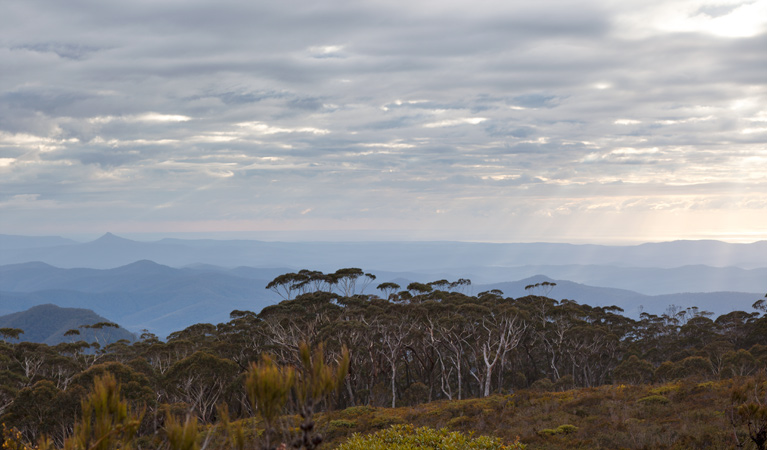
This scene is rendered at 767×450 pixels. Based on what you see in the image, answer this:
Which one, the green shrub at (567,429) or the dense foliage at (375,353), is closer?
the green shrub at (567,429)

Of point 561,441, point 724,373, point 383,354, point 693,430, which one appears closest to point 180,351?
point 383,354

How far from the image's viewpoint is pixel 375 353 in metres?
50.2

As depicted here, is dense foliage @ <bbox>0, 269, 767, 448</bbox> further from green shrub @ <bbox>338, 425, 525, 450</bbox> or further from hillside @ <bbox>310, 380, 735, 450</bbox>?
green shrub @ <bbox>338, 425, 525, 450</bbox>

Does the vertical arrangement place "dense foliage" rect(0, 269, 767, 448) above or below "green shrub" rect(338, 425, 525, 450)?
below

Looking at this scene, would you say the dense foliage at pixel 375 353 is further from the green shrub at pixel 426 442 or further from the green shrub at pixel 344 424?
the green shrub at pixel 426 442

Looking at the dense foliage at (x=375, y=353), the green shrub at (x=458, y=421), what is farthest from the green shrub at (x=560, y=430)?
the dense foliage at (x=375, y=353)

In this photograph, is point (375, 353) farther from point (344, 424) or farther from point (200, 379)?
point (344, 424)

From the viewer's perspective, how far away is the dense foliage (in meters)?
32.6

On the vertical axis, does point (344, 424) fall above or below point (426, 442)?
below

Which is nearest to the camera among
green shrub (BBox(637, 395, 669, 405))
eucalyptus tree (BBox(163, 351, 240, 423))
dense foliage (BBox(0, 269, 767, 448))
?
green shrub (BBox(637, 395, 669, 405))

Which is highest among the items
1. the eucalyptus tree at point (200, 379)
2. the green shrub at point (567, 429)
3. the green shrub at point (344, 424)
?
the green shrub at point (567, 429)

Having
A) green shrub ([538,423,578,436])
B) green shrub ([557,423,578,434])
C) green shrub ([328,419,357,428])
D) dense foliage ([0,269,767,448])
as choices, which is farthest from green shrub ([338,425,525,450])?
dense foliage ([0,269,767,448])

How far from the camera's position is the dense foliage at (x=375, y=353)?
107ft

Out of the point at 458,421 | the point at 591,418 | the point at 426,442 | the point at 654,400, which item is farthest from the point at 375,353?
the point at 426,442
